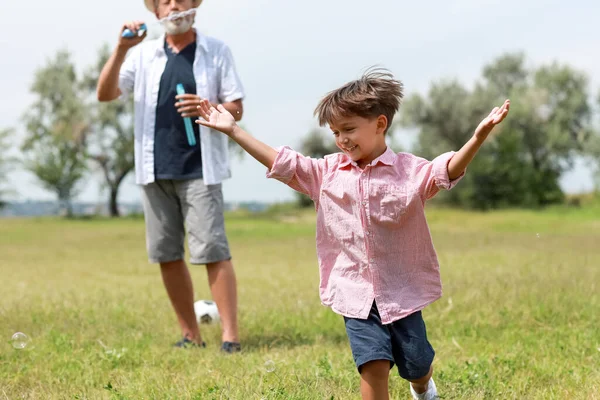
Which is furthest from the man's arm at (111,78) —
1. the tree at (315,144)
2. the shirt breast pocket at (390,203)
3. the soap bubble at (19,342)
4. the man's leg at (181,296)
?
the tree at (315,144)

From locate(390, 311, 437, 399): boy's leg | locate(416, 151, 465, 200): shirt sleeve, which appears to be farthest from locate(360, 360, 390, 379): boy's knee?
locate(416, 151, 465, 200): shirt sleeve

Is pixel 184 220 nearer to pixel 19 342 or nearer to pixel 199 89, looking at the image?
pixel 199 89

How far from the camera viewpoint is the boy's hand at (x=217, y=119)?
124 inches

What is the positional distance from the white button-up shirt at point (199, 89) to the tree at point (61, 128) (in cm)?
3354

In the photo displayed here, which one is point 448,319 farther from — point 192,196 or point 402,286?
point 402,286

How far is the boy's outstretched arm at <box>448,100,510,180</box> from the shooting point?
2.78 m

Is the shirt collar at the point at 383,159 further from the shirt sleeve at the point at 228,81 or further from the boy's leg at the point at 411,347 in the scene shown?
the shirt sleeve at the point at 228,81

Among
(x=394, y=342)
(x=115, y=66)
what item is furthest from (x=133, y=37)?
(x=394, y=342)

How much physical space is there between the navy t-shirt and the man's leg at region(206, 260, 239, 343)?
0.64 meters

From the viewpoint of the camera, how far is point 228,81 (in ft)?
16.0

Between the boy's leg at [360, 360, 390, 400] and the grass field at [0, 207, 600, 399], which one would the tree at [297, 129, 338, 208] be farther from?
the boy's leg at [360, 360, 390, 400]

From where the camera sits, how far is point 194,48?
498 cm

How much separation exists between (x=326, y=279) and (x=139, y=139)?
2.21m

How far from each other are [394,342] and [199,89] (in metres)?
2.38
